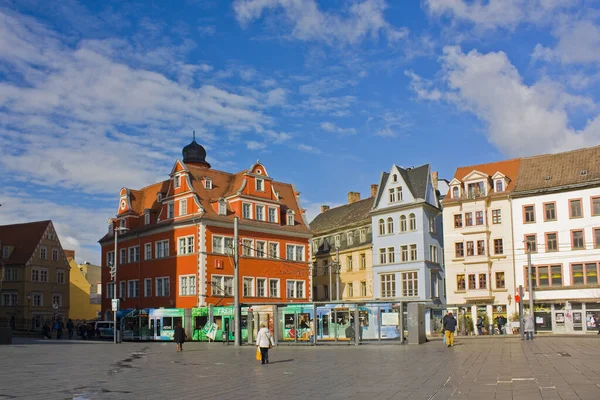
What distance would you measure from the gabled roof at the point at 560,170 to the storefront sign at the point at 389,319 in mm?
28642

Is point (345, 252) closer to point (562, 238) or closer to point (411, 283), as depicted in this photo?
point (411, 283)

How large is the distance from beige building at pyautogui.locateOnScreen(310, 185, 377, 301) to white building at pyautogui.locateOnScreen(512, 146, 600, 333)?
17322 millimetres

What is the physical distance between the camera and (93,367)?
26.1m

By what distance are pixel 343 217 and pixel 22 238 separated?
41.8 meters

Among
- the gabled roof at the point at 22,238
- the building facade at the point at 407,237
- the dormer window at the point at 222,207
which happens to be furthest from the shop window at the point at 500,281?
the gabled roof at the point at 22,238

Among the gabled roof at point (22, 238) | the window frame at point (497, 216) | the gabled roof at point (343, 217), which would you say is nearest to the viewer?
the window frame at point (497, 216)

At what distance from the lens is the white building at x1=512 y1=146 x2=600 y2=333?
5919 centimetres

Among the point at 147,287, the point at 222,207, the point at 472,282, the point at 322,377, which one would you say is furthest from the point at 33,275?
the point at 322,377

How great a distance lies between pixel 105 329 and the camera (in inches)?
2478

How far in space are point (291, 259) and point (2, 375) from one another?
1907 inches

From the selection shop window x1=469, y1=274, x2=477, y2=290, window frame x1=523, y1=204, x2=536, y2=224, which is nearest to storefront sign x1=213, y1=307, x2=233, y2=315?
shop window x1=469, y1=274, x2=477, y2=290

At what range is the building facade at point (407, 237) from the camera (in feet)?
223

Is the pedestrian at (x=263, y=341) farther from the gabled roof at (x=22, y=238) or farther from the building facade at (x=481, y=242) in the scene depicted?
the gabled roof at (x=22, y=238)

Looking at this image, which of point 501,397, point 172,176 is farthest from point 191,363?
point 172,176
